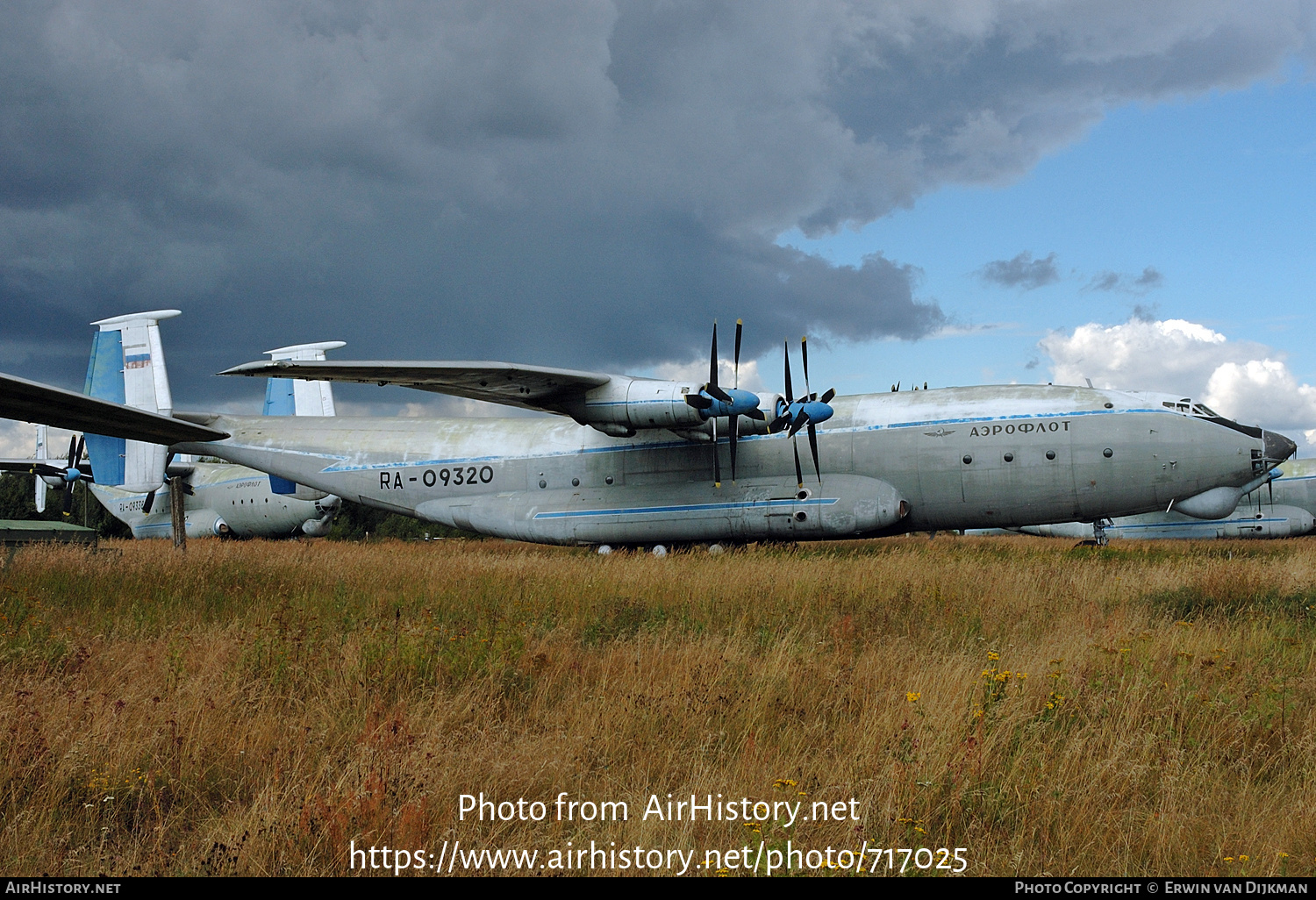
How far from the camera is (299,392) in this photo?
29.2m

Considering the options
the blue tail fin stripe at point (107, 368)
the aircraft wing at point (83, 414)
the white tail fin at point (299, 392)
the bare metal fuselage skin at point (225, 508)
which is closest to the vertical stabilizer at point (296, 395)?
the white tail fin at point (299, 392)

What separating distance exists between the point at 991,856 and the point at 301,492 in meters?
30.8

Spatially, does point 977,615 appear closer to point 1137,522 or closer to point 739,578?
point 739,578

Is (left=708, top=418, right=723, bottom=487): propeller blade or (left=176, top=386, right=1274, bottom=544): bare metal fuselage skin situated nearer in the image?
(left=176, top=386, right=1274, bottom=544): bare metal fuselage skin

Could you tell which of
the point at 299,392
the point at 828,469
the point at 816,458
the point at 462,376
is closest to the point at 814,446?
the point at 816,458

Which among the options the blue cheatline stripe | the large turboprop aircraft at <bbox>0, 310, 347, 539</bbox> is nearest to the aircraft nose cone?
the blue cheatline stripe

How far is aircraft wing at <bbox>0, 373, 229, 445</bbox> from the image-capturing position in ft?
28.0

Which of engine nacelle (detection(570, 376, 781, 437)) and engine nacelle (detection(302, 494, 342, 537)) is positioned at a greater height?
engine nacelle (detection(570, 376, 781, 437))

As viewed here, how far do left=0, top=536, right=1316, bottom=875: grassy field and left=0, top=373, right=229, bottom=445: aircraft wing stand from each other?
2066 millimetres

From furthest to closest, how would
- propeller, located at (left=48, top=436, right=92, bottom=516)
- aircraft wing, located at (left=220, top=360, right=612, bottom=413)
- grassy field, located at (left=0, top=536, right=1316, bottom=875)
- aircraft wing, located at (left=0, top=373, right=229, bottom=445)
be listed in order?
propeller, located at (left=48, top=436, right=92, bottom=516), aircraft wing, located at (left=220, top=360, right=612, bottom=413), aircraft wing, located at (left=0, top=373, right=229, bottom=445), grassy field, located at (left=0, top=536, right=1316, bottom=875)

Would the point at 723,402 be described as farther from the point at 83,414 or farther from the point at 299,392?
the point at 299,392

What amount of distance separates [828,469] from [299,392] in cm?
1989

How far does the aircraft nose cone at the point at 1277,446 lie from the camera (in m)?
17.0

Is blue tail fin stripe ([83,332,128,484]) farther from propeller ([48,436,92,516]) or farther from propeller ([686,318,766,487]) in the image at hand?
propeller ([48,436,92,516])
